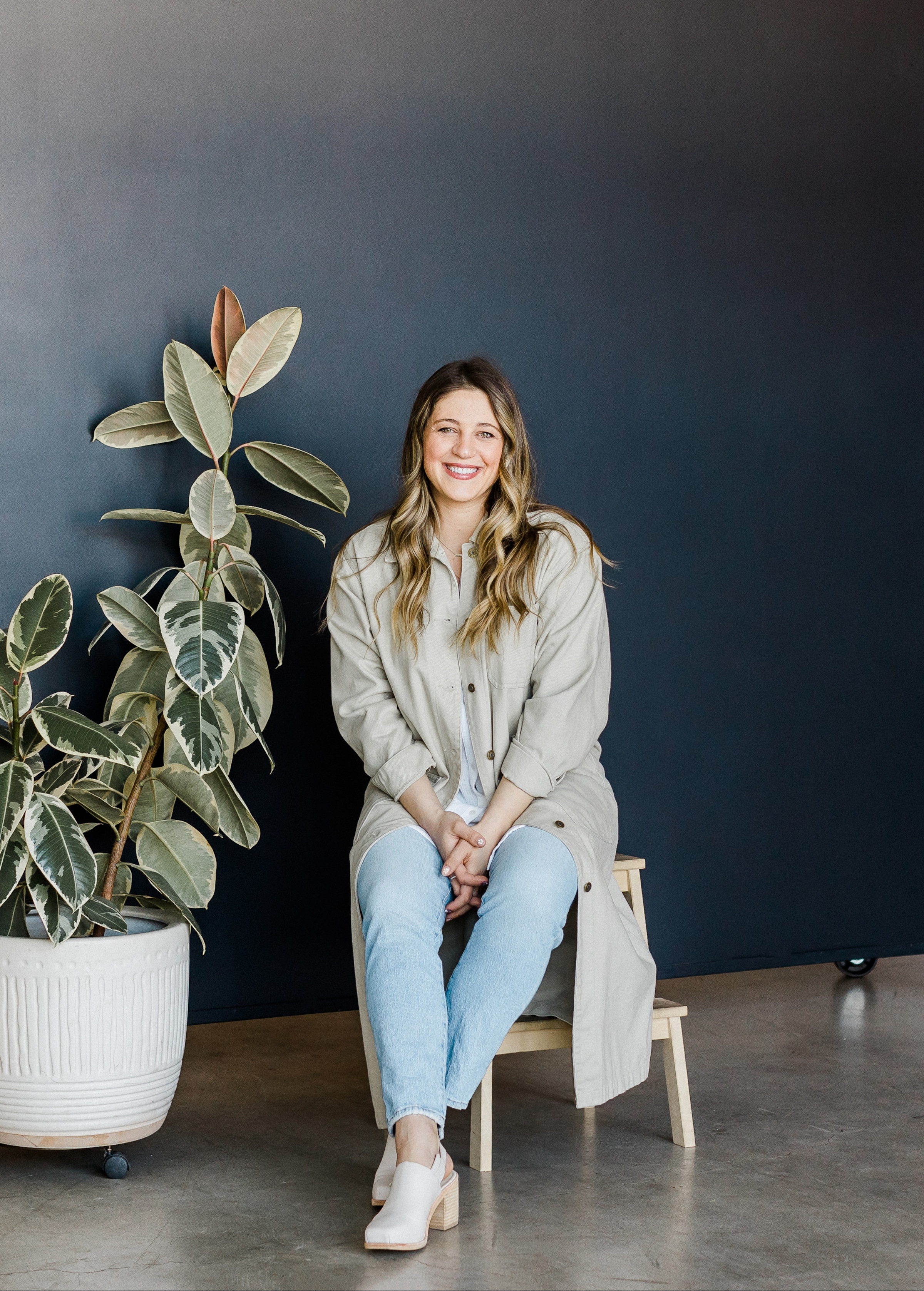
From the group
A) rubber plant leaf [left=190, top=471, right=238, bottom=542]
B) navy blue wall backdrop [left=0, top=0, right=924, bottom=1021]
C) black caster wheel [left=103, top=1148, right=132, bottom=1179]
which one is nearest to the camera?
black caster wheel [left=103, top=1148, right=132, bottom=1179]

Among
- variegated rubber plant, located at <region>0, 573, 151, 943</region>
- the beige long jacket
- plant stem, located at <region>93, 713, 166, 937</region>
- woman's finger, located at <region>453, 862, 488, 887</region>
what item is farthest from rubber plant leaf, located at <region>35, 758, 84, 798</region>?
woman's finger, located at <region>453, 862, 488, 887</region>

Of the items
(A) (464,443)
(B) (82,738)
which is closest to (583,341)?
(A) (464,443)

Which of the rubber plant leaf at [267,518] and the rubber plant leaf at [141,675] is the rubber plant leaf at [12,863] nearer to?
the rubber plant leaf at [141,675]

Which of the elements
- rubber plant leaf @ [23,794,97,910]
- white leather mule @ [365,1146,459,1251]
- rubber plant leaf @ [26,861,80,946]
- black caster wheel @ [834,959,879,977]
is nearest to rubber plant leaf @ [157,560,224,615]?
rubber plant leaf @ [23,794,97,910]

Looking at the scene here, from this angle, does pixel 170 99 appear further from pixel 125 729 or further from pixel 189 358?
pixel 125 729

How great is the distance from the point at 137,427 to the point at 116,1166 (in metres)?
1.35

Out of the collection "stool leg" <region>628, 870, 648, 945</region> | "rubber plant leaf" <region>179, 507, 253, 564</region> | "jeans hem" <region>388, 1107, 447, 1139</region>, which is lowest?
"jeans hem" <region>388, 1107, 447, 1139</region>

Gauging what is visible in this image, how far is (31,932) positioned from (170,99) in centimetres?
168

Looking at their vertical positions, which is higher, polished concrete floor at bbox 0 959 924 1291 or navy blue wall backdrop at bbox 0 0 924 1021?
navy blue wall backdrop at bbox 0 0 924 1021

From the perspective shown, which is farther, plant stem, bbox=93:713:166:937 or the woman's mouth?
the woman's mouth

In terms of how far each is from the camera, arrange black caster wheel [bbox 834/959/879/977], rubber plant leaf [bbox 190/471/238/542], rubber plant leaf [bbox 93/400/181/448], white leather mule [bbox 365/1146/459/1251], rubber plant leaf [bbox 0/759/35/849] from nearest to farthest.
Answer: white leather mule [bbox 365/1146/459/1251]
rubber plant leaf [bbox 0/759/35/849]
rubber plant leaf [bbox 190/471/238/542]
rubber plant leaf [bbox 93/400/181/448]
black caster wheel [bbox 834/959/879/977]

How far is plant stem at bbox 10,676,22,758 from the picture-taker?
2.05m

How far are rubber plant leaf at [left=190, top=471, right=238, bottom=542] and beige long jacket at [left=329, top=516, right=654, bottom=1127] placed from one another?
0.78 feet

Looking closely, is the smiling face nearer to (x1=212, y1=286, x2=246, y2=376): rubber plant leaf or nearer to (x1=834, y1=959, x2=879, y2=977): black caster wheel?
(x1=212, y1=286, x2=246, y2=376): rubber plant leaf
